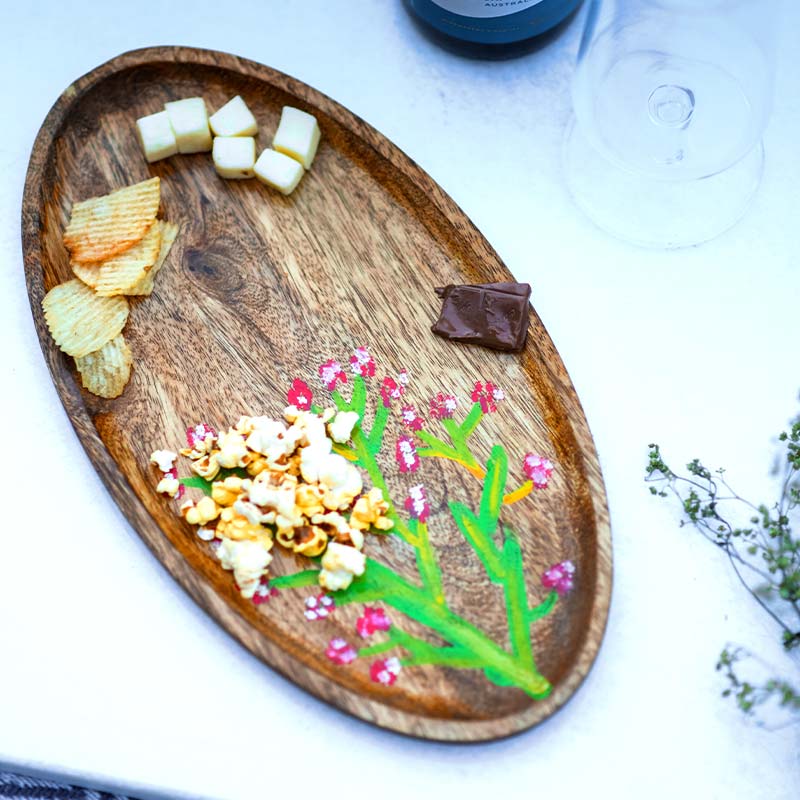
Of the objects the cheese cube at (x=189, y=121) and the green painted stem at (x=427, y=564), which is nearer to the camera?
the green painted stem at (x=427, y=564)

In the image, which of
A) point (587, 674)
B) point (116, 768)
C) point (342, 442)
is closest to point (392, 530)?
point (342, 442)

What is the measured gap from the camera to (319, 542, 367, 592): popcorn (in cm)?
84

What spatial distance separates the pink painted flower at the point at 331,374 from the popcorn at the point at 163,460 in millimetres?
154

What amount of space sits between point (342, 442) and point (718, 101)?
1.72 feet

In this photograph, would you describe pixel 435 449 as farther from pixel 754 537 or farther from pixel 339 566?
pixel 754 537

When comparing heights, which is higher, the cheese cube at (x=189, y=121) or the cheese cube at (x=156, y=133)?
the cheese cube at (x=189, y=121)

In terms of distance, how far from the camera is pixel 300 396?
36.6 inches

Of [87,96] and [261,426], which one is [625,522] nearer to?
[261,426]

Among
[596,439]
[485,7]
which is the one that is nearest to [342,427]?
[596,439]

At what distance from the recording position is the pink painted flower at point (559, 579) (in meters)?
0.86

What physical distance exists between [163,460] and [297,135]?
0.34 m

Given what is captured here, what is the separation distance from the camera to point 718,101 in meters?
1.03

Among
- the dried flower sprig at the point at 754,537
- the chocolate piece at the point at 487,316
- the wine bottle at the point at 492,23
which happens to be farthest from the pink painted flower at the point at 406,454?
the wine bottle at the point at 492,23

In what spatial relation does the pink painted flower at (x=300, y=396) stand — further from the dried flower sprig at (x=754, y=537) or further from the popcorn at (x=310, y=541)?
the dried flower sprig at (x=754, y=537)
